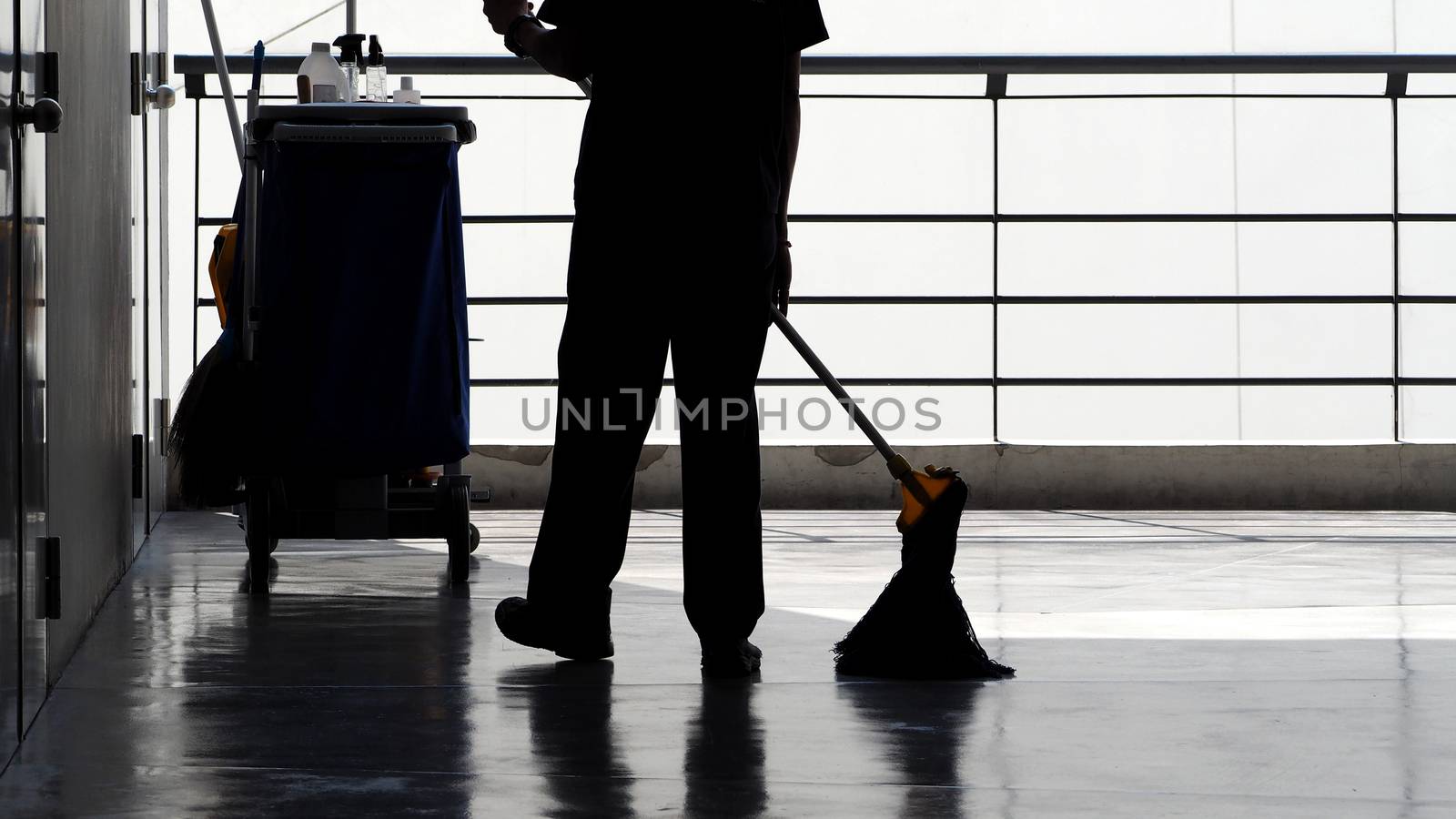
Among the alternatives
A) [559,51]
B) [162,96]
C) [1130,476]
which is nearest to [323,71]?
[162,96]

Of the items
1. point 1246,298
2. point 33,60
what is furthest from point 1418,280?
point 33,60

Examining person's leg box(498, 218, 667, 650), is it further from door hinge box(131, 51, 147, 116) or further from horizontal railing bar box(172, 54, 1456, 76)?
horizontal railing bar box(172, 54, 1456, 76)

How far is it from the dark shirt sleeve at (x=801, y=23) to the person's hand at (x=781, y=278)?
30 centimetres

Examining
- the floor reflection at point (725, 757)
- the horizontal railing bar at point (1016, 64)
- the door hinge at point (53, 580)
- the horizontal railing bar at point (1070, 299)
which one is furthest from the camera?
the horizontal railing bar at point (1070, 299)

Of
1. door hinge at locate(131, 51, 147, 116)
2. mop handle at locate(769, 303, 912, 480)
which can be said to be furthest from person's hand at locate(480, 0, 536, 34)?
door hinge at locate(131, 51, 147, 116)

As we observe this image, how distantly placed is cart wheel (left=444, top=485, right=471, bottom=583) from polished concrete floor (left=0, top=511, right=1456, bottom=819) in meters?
0.06

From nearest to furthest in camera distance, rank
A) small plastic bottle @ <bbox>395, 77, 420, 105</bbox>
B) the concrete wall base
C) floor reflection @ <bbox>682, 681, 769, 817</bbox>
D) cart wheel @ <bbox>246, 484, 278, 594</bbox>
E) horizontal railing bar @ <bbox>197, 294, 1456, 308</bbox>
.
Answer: floor reflection @ <bbox>682, 681, 769, 817</bbox> → cart wheel @ <bbox>246, 484, 278, 594</bbox> → small plastic bottle @ <bbox>395, 77, 420, 105</bbox> → the concrete wall base → horizontal railing bar @ <bbox>197, 294, 1456, 308</bbox>

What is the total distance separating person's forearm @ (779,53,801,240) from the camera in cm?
246

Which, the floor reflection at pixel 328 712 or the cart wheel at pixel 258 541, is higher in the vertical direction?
the cart wheel at pixel 258 541

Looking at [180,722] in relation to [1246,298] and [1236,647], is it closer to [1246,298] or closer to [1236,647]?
[1236,647]

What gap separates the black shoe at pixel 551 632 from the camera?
8.03 feet

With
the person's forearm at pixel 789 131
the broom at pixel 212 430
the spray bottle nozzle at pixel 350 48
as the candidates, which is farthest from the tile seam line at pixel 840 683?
the spray bottle nozzle at pixel 350 48

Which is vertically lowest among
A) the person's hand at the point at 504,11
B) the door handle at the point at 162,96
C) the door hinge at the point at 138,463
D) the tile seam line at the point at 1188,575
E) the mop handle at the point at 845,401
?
the tile seam line at the point at 1188,575

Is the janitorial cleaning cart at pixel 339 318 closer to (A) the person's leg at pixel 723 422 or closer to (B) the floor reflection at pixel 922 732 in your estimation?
Result: (A) the person's leg at pixel 723 422
